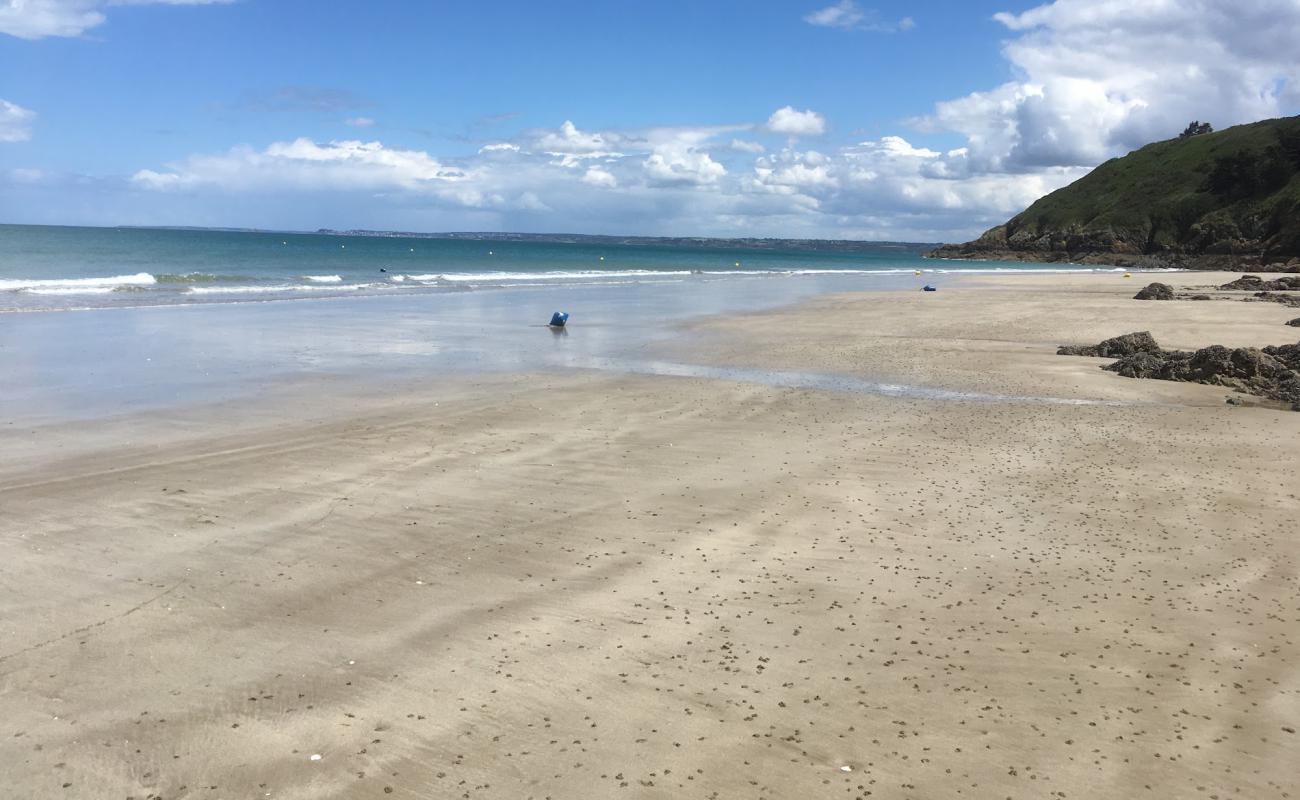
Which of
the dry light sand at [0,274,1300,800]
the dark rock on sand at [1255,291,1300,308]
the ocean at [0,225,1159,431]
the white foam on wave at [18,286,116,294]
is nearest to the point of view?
the dry light sand at [0,274,1300,800]

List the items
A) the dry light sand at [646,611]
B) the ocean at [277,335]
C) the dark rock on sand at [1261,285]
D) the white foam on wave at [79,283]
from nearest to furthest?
the dry light sand at [646,611] < the ocean at [277,335] < the white foam on wave at [79,283] < the dark rock on sand at [1261,285]

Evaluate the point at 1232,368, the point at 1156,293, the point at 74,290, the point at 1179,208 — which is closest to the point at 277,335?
the point at 74,290

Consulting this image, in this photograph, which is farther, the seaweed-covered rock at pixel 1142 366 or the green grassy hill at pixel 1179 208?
the green grassy hill at pixel 1179 208

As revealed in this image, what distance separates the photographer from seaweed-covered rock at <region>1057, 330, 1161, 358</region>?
20656mm

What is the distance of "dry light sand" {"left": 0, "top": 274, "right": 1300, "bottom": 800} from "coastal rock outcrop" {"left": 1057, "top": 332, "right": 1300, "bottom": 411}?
126 inches

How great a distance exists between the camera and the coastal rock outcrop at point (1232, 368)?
16266mm

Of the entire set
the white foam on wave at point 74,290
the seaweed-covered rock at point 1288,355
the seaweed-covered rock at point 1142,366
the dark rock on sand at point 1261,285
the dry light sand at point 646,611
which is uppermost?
the dark rock on sand at point 1261,285

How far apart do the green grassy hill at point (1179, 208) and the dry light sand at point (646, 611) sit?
96.5 meters

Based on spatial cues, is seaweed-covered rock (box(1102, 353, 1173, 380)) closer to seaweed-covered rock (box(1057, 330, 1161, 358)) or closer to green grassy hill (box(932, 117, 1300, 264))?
seaweed-covered rock (box(1057, 330, 1161, 358))

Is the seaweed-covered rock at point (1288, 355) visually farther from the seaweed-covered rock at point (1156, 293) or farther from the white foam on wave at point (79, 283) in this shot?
the white foam on wave at point (79, 283)

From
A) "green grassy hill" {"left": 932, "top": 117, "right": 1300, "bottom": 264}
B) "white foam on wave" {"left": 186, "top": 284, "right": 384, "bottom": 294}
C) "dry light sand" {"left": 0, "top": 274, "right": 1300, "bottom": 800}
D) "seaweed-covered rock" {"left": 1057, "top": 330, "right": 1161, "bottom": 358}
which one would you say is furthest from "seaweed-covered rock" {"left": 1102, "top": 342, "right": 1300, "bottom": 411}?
A: "green grassy hill" {"left": 932, "top": 117, "right": 1300, "bottom": 264}

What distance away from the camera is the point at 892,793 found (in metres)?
4.72

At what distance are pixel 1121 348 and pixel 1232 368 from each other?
4060 mm

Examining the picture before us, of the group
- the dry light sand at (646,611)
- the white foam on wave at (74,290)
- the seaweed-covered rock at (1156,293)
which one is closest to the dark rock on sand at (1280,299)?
the seaweed-covered rock at (1156,293)
